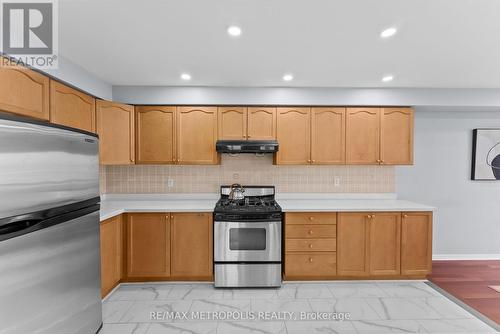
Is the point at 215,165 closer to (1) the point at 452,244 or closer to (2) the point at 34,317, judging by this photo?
(2) the point at 34,317

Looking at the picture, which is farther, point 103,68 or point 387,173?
point 387,173

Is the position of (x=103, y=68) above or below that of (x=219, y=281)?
above

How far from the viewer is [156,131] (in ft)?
10.4

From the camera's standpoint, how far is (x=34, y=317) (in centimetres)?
120

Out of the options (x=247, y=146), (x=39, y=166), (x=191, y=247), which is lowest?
(x=191, y=247)

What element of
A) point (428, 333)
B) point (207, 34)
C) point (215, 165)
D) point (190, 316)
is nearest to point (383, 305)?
point (428, 333)

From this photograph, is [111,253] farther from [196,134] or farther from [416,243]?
[416,243]

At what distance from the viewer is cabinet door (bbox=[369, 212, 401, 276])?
2.90 m

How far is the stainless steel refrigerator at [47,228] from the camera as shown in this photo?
1072 mm

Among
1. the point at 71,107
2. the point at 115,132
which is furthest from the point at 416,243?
the point at 71,107

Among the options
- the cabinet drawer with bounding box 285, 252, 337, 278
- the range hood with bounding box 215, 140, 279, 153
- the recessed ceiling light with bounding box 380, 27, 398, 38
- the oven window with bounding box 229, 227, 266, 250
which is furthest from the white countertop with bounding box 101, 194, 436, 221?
the recessed ceiling light with bounding box 380, 27, 398, 38

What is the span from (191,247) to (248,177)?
3.87 ft

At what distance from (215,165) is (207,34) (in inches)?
72.8

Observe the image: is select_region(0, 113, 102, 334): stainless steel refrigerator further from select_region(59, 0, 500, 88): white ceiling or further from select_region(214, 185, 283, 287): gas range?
select_region(214, 185, 283, 287): gas range
